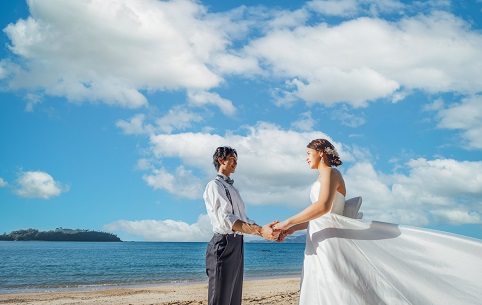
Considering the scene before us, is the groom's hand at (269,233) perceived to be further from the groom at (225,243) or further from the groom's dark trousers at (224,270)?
the groom's dark trousers at (224,270)

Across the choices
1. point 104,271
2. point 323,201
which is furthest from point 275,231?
point 104,271

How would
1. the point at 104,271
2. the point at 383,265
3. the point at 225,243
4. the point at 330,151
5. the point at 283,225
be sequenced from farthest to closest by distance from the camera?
the point at 104,271 < the point at 283,225 < the point at 330,151 < the point at 225,243 < the point at 383,265

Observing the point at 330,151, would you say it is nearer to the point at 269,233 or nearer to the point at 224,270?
the point at 269,233

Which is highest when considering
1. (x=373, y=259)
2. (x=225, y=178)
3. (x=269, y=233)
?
(x=225, y=178)

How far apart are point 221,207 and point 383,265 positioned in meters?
1.63

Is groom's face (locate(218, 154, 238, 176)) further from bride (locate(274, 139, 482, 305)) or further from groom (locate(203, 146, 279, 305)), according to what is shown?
bride (locate(274, 139, 482, 305))

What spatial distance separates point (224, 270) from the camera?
4.64m

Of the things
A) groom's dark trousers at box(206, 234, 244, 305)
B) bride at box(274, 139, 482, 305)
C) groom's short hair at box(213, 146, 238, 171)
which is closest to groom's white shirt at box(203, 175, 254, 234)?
groom's dark trousers at box(206, 234, 244, 305)

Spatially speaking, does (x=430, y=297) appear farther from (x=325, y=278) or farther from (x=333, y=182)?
(x=333, y=182)

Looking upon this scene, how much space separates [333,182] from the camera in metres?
4.65

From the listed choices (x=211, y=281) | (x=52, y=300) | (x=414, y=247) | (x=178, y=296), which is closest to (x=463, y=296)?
(x=414, y=247)

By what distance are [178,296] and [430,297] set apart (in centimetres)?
1071

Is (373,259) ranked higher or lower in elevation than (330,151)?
lower

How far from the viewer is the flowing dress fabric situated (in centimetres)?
438
